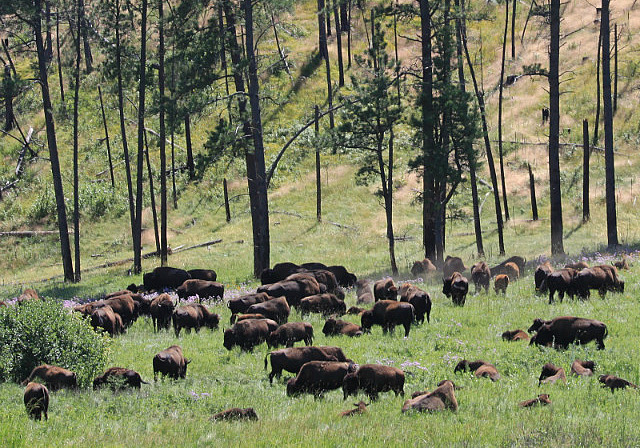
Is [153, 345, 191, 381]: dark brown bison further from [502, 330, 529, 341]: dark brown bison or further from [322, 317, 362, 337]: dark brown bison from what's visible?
[502, 330, 529, 341]: dark brown bison

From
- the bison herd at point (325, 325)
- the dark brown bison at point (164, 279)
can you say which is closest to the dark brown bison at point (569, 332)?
the bison herd at point (325, 325)

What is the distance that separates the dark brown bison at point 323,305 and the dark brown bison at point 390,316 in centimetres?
269

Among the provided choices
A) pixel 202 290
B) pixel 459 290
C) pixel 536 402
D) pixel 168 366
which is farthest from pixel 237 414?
pixel 202 290

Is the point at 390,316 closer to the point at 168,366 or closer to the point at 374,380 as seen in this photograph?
the point at 374,380

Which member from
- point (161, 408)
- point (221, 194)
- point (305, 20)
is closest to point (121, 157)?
point (221, 194)

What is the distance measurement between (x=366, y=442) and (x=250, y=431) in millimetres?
1816

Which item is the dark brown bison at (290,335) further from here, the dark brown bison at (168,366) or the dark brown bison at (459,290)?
the dark brown bison at (459,290)

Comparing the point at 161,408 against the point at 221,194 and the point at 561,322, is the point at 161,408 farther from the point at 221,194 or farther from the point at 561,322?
the point at 221,194

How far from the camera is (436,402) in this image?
1165cm

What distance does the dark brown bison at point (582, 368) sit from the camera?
1352 cm

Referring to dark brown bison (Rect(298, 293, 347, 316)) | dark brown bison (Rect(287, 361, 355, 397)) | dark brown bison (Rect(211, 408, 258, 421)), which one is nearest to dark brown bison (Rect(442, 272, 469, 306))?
dark brown bison (Rect(298, 293, 347, 316))

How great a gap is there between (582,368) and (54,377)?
9.99 metres

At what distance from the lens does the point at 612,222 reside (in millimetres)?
30469

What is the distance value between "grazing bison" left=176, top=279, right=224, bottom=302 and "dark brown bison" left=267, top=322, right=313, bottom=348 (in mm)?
9420
